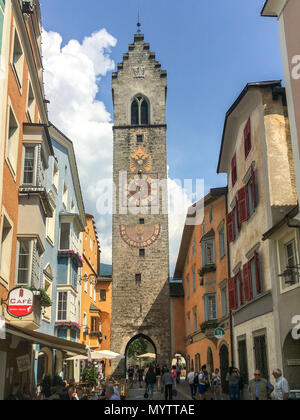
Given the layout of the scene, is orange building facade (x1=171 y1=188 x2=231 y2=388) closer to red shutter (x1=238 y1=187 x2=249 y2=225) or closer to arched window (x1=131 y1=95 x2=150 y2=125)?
red shutter (x1=238 y1=187 x2=249 y2=225)

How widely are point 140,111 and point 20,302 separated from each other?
133 feet

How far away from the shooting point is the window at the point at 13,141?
1420 centimetres

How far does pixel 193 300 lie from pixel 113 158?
58.1 ft

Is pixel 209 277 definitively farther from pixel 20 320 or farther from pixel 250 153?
pixel 20 320

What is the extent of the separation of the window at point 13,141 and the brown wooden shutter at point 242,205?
31.1ft

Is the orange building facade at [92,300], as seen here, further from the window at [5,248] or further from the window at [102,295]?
the window at [5,248]

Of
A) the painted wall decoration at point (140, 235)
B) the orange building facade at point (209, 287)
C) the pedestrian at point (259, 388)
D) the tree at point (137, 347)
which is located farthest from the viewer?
the tree at point (137, 347)

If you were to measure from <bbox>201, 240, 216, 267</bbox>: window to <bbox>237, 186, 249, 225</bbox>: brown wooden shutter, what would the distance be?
8619 millimetres

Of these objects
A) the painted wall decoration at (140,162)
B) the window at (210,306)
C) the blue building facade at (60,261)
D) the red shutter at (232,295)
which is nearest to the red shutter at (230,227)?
the red shutter at (232,295)

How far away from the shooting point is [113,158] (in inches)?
1916

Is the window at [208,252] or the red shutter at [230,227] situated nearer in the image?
the red shutter at [230,227]

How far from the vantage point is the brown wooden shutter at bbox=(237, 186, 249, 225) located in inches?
779

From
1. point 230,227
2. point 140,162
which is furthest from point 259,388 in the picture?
point 140,162

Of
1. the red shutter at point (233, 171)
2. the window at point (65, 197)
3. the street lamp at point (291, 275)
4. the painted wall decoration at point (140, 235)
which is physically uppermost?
the painted wall decoration at point (140, 235)
